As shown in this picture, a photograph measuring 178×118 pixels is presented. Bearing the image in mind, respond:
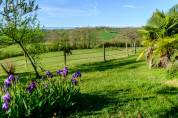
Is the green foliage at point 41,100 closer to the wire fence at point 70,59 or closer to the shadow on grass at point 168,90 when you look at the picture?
the shadow on grass at point 168,90

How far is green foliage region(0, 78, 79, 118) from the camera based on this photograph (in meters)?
8.67

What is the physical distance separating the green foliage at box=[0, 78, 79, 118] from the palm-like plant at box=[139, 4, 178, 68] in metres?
8.00

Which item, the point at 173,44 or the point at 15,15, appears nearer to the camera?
the point at 173,44

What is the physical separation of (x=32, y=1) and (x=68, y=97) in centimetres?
1179

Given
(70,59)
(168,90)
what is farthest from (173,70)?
(70,59)

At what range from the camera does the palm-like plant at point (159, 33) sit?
1775cm

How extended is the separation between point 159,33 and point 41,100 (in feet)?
35.3

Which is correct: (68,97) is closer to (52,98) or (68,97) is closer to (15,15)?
(52,98)

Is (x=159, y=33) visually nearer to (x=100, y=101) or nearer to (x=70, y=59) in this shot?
(x=100, y=101)

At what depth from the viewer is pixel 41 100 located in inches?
361

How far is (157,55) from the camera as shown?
60.2 ft

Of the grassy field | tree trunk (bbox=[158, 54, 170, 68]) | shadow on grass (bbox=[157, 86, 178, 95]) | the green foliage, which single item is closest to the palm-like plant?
tree trunk (bbox=[158, 54, 170, 68])

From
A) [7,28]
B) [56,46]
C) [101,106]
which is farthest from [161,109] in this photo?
[56,46]

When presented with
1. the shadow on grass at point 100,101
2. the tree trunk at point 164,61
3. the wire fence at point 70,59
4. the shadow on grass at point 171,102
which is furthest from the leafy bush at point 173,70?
the wire fence at point 70,59
